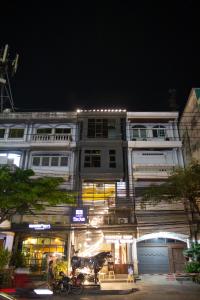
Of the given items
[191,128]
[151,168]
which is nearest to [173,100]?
[191,128]

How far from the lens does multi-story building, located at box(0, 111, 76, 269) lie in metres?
22.3

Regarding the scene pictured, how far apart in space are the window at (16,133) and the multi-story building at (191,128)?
691 inches

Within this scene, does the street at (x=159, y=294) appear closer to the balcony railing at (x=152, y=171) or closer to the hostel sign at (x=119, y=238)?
the hostel sign at (x=119, y=238)

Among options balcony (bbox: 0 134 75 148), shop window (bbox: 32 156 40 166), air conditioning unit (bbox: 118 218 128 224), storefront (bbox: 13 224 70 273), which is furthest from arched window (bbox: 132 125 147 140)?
storefront (bbox: 13 224 70 273)

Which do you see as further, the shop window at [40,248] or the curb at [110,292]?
the shop window at [40,248]

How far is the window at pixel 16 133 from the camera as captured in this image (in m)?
27.2

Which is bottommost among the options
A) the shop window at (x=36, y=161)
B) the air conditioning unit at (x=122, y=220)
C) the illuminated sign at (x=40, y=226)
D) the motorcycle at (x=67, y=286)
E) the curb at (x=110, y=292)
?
the curb at (x=110, y=292)

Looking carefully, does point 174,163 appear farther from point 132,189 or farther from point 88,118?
point 88,118

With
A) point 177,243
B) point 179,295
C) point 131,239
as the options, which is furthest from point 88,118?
point 179,295

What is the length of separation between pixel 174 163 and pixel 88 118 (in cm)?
1019

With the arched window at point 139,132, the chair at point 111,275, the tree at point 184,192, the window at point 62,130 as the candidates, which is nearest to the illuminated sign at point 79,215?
the chair at point 111,275

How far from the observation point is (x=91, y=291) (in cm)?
1517

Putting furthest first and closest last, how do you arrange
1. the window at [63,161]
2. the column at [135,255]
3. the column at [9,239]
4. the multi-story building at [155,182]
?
the window at [63,161] → the multi-story building at [155,182] → the column at [135,255] → the column at [9,239]

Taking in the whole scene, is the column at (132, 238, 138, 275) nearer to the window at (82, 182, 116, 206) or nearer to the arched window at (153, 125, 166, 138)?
the window at (82, 182, 116, 206)
